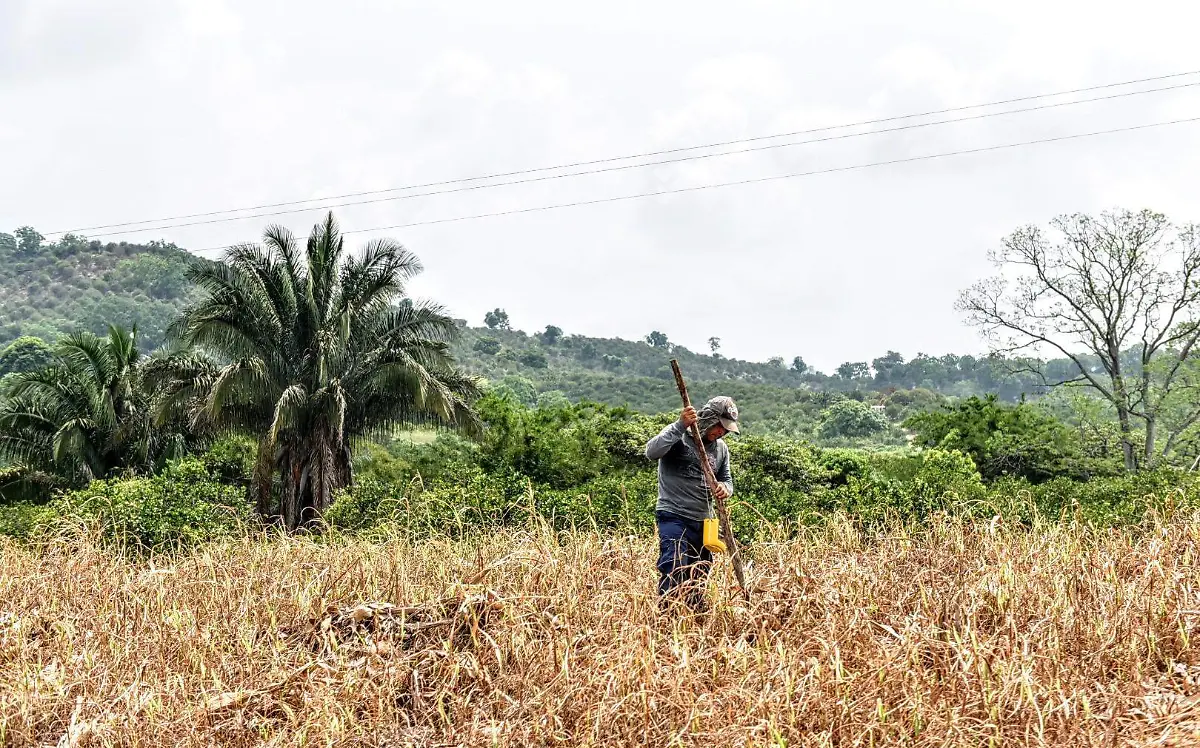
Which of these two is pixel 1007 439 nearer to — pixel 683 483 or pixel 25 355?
pixel 683 483

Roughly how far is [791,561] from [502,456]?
14916mm

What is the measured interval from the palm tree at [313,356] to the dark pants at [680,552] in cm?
1141

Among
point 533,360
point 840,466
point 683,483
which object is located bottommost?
point 840,466

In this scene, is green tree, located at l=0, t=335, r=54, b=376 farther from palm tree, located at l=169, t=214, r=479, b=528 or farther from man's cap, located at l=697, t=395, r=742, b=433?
man's cap, located at l=697, t=395, r=742, b=433

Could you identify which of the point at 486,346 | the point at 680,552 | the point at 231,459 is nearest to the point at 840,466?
the point at 231,459

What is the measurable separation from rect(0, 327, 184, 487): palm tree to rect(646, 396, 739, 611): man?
20.7 metres

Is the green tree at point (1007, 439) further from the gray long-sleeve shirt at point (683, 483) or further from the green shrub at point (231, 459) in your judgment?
the gray long-sleeve shirt at point (683, 483)

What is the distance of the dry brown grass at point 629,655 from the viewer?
14.5 feet

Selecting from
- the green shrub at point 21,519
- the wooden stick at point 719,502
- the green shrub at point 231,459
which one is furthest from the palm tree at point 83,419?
the wooden stick at point 719,502

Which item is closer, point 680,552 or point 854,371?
point 680,552

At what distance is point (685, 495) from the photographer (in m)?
6.33

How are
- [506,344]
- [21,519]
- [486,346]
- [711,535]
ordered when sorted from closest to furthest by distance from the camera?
[711,535] < [21,519] < [486,346] < [506,344]

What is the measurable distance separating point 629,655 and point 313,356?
15023mm

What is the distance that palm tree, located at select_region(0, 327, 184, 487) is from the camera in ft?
78.2
